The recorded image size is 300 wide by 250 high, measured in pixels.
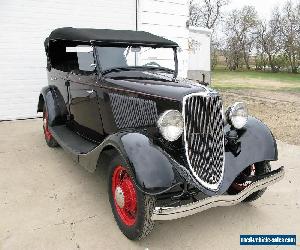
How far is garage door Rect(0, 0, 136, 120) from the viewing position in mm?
7215

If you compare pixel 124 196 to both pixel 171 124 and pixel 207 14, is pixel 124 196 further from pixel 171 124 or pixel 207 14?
pixel 207 14

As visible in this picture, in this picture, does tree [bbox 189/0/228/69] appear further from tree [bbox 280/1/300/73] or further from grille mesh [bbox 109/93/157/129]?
grille mesh [bbox 109/93/157/129]

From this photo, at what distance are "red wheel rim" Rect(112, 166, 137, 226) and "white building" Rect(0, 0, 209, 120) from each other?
4.10 meters

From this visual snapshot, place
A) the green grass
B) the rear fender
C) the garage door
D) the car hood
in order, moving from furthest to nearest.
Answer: the green grass → the garage door → the rear fender → the car hood

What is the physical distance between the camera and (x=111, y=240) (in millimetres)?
2945

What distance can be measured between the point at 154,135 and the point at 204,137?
1.61ft

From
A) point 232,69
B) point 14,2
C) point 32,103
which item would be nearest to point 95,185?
point 32,103

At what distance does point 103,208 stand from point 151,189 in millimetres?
1136

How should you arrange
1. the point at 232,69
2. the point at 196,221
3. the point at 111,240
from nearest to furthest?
the point at 111,240 → the point at 196,221 → the point at 232,69

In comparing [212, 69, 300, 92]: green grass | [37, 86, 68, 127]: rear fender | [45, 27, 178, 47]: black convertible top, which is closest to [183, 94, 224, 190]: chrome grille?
[45, 27, 178, 47]: black convertible top

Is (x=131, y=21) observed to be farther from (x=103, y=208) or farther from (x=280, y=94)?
(x=280, y=94)

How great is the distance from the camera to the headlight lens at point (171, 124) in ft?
9.71

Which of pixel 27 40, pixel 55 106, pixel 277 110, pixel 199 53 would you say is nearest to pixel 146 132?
pixel 55 106

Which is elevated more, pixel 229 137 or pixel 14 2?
pixel 14 2
